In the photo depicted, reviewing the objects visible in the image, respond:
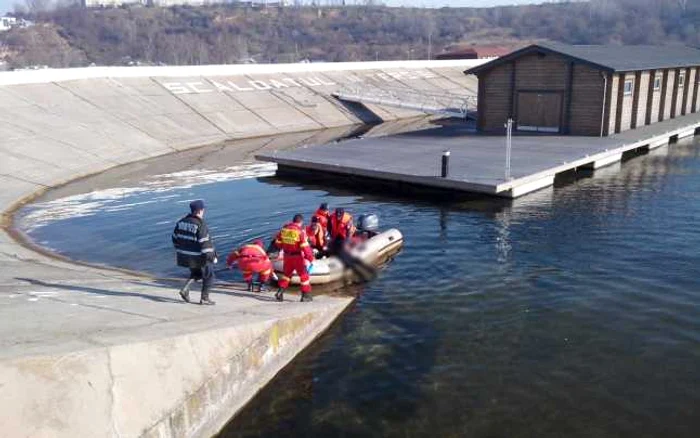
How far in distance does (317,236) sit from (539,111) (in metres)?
22.0

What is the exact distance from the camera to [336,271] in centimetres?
1486

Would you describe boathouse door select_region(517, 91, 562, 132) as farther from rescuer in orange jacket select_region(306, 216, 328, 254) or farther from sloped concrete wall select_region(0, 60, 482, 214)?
Answer: rescuer in orange jacket select_region(306, 216, 328, 254)

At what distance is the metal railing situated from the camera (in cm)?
4952

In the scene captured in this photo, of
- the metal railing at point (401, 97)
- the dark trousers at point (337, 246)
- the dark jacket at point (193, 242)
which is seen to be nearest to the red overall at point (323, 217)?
the dark trousers at point (337, 246)

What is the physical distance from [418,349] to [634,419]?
3.70 metres

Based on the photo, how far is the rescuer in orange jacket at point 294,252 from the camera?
12.4 m

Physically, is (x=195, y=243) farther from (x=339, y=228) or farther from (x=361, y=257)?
(x=339, y=228)

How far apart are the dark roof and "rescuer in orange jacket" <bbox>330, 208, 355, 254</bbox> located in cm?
2036

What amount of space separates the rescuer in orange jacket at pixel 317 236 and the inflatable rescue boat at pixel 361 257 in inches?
15.0

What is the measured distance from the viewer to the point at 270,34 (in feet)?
571

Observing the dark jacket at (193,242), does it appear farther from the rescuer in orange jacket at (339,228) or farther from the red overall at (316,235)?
the rescuer in orange jacket at (339,228)

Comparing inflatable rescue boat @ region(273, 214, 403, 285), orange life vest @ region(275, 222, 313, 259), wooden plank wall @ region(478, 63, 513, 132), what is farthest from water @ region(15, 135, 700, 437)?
wooden plank wall @ region(478, 63, 513, 132)

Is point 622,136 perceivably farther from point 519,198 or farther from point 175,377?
point 175,377

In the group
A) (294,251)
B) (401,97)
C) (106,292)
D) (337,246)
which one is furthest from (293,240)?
(401,97)
